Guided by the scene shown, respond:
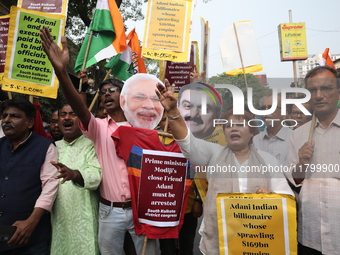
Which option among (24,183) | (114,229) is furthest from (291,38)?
(24,183)

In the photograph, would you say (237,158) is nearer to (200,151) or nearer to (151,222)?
(200,151)

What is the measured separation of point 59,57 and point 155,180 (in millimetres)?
1162

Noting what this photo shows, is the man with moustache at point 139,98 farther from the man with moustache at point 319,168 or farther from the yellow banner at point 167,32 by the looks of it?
the man with moustache at point 319,168

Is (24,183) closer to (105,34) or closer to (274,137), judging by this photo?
(274,137)

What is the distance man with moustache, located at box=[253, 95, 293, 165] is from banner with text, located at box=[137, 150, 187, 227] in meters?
0.70

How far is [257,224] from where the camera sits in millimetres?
2133

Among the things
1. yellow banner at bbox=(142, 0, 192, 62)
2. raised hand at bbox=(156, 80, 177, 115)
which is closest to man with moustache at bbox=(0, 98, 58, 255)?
raised hand at bbox=(156, 80, 177, 115)

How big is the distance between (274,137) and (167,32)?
75.1 inches

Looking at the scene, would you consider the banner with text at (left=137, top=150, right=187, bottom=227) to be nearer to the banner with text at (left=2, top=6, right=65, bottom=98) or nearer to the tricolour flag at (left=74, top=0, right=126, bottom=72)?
the banner with text at (left=2, top=6, right=65, bottom=98)

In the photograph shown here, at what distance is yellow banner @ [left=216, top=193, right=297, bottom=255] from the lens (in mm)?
2100

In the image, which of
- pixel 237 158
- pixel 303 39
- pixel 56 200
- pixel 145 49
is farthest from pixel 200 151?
pixel 303 39

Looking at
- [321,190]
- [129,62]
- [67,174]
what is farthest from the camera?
[129,62]

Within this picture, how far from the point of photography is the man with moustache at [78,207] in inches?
101

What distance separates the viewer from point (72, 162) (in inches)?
107
